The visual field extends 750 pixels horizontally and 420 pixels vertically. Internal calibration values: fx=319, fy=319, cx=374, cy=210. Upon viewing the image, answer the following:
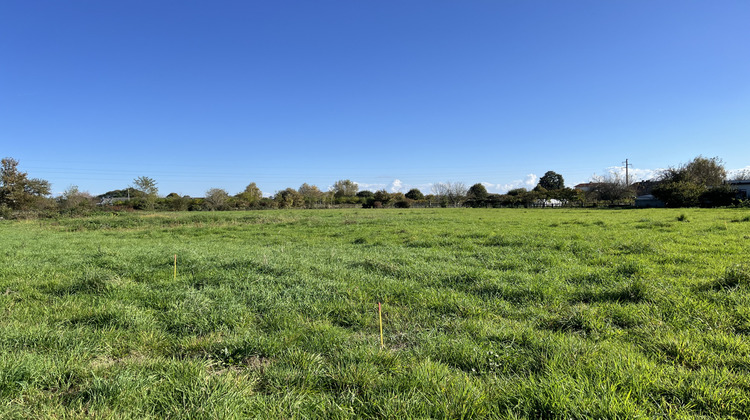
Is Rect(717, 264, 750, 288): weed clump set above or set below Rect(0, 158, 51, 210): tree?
below

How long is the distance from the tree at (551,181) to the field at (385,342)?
283 feet

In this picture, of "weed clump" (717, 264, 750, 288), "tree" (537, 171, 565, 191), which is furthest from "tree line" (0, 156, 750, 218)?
"weed clump" (717, 264, 750, 288)

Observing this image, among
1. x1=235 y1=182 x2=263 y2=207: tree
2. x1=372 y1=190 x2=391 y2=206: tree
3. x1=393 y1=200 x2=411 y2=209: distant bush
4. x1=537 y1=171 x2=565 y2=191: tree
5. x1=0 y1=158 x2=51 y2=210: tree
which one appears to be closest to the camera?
x1=0 y1=158 x2=51 y2=210: tree

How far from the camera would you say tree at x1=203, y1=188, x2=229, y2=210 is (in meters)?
52.8

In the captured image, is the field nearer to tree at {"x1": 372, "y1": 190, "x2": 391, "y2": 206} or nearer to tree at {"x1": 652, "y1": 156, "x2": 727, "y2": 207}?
tree at {"x1": 652, "y1": 156, "x2": 727, "y2": 207}

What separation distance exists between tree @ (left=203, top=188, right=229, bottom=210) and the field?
49.7 metres

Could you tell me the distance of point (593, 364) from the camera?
2662 mm

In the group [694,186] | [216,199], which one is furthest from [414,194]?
[694,186]

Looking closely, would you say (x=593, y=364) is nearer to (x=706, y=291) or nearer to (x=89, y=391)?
(x=706, y=291)

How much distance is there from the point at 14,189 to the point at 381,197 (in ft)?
173

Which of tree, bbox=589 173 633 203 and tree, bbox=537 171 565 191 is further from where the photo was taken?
tree, bbox=537 171 565 191

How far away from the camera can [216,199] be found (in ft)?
179

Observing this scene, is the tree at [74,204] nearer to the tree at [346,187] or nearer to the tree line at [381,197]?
the tree line at [381,197]

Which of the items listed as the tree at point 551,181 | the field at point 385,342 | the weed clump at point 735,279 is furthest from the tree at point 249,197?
the tree at point 551,181
